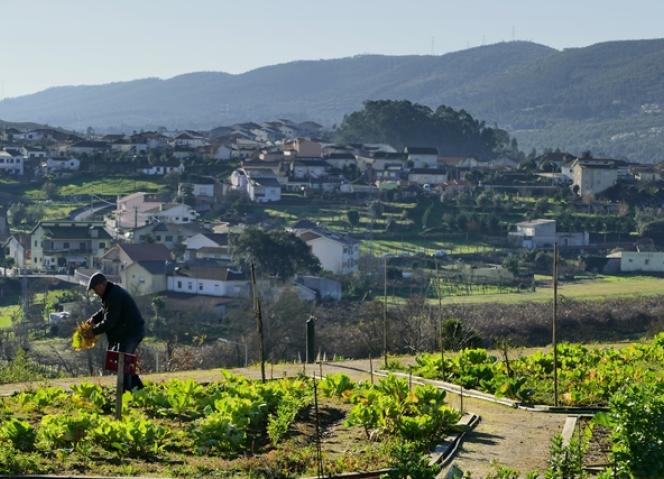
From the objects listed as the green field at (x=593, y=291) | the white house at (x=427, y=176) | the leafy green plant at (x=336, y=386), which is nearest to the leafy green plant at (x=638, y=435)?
the leafy green plant at (x=336, y=386)

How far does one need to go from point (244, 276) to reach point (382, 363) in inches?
1153

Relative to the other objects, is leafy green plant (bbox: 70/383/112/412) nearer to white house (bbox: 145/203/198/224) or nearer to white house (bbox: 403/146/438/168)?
white house (bbox: 145/203/198/224)

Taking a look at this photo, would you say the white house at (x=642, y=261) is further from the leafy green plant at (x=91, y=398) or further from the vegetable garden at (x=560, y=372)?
the leafy green plant at (x=91, y=398)

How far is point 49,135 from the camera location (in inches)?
3504

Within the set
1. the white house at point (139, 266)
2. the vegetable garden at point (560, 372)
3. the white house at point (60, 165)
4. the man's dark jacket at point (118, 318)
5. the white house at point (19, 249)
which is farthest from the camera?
the white house at point (60, 165)

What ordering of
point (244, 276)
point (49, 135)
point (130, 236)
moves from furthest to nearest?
point (49, 135) < point (130, 236) < point (244, 276)

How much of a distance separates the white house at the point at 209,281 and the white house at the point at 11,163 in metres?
30.9

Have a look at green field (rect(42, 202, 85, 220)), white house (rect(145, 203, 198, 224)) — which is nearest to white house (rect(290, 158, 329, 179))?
white house (rect(145, 203, 198, 224))

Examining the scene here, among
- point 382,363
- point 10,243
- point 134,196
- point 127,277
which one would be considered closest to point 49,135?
point 134,196

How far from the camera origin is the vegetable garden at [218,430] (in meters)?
7.83

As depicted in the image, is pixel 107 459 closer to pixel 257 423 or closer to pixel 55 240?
pixel 257 423

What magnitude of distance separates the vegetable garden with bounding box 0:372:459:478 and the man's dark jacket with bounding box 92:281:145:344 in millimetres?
445

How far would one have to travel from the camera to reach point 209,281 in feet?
136

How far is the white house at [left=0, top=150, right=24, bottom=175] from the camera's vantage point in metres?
71.1
